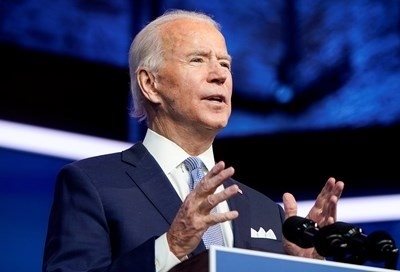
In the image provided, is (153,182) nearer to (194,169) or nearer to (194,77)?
(194,169)

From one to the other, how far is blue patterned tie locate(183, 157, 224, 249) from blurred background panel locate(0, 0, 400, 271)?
2.35 ft

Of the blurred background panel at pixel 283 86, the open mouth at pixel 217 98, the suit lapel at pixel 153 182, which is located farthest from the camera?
the blurred background panel at pixel 283 86

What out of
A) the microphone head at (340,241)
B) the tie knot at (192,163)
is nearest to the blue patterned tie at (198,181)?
the tie knot at (192,163)

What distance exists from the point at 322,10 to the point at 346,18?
0.09 meters

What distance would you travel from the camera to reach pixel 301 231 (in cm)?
208

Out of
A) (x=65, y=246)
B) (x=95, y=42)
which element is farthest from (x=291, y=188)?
(x=65, y=246)

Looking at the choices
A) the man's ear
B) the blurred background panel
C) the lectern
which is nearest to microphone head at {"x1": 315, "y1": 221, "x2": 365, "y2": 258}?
the lectern

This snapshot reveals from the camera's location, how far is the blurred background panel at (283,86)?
3.21 meters

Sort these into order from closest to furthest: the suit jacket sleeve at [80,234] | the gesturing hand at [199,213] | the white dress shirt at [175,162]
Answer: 1. the gesturing hand at [199,213]
2. the suit jacket sleeve at [80,234]
3. the white dress shirt at [175,162]

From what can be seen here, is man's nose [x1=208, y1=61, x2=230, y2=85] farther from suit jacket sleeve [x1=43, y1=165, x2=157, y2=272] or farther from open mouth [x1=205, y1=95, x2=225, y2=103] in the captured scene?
suit jacket sleeve [x1=43, y1=165, x2=157, y2=272]

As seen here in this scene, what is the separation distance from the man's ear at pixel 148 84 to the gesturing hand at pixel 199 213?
2.26ft

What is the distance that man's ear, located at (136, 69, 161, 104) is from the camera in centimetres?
270

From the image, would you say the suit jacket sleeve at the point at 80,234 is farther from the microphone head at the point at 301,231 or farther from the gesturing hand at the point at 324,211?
the gesturing hand at the point at 324,211

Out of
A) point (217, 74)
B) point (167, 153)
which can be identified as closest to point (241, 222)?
point (167, 153)
